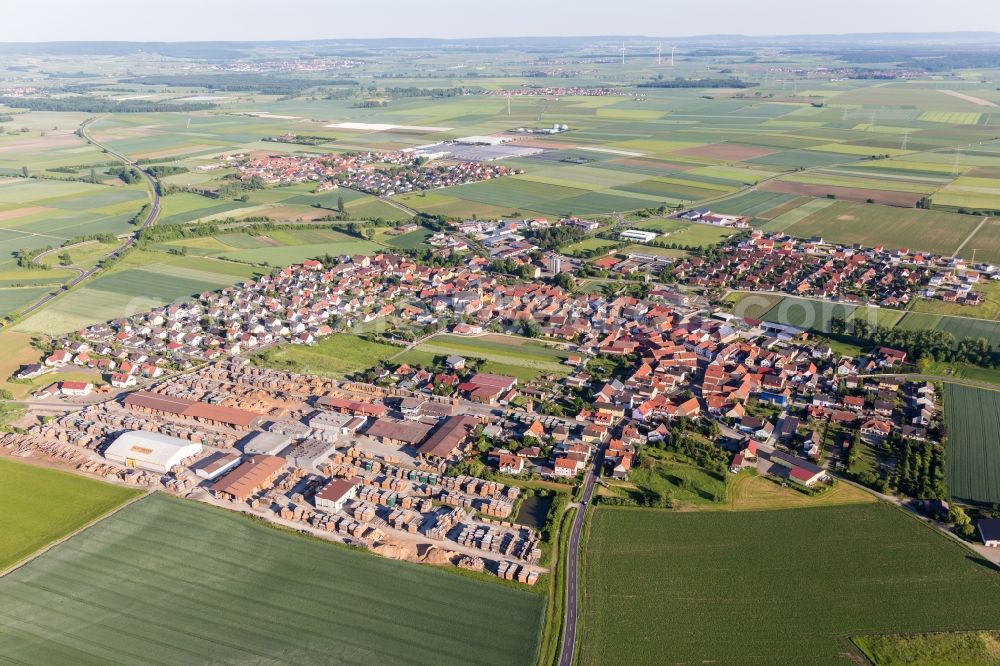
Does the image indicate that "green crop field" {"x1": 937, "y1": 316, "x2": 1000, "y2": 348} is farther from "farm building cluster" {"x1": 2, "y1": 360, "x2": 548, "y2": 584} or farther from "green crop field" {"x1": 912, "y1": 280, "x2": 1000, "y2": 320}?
"farm building cluster" {"x1": 2, "y1": 360, "x2": 548, "y2": 584}

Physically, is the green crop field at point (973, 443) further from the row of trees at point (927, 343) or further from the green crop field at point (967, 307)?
the green crop field at point (967, 307)

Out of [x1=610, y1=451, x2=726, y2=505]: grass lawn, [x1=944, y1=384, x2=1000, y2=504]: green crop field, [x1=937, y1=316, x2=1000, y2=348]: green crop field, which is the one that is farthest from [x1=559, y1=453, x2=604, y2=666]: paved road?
[x1=937, y1=316, x2=1000, y2=348]: green crop field

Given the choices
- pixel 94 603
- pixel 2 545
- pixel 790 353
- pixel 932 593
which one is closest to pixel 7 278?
pixel 2 545

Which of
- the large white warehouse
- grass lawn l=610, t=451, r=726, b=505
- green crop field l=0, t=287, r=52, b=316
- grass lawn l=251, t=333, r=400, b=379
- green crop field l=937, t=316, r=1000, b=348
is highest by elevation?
green crop field l=0, t=287, r=52, b=316

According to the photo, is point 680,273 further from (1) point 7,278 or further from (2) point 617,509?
(1) point 7,278

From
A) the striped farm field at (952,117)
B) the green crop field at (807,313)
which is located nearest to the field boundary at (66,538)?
the green crop field at (807,313)

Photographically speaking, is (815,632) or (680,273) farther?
(680,273)
